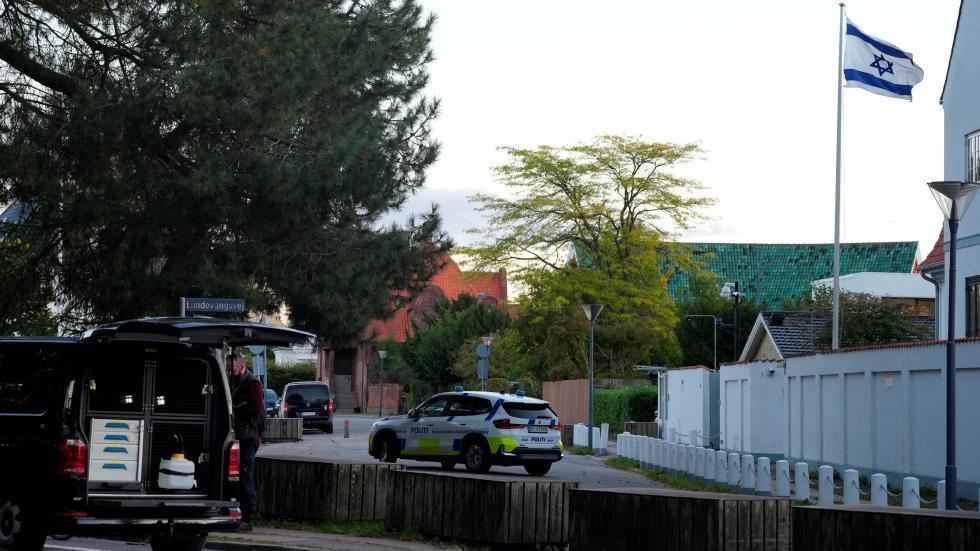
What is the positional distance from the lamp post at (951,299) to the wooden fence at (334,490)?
626cm

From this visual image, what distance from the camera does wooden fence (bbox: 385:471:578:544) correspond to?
13672 mm

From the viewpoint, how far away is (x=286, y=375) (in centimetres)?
9638

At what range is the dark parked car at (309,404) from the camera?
157 feet

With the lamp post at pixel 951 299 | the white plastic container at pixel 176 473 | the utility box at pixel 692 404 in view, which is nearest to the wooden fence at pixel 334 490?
the white plastic container at pixel 176 473

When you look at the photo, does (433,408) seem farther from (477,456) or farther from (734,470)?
(734,470)

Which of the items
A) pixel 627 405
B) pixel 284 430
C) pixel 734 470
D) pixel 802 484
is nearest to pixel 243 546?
pixel 802 484

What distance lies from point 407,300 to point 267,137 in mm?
6696

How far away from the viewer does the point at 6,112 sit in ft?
78.1

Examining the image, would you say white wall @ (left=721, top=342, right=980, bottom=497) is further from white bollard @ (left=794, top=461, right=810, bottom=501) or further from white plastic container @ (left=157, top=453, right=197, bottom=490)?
white plastic container @ (left=157, top=453, right=197, bottom=490)

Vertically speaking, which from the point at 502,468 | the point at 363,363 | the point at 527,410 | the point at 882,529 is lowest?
the point at 502,468

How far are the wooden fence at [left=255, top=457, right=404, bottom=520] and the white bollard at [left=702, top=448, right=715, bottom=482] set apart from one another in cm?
1031

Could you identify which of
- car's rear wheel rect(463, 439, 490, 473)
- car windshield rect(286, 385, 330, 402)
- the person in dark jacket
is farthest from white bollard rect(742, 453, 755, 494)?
car windshield rect(286, 385, 330, 402)

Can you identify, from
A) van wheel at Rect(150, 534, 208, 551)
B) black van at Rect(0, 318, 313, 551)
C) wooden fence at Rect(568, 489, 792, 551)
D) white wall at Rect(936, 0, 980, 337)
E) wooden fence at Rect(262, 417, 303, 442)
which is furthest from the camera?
wooden fence at Rect(262, 417, 303, 442)

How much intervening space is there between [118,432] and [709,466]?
15.3 metres
